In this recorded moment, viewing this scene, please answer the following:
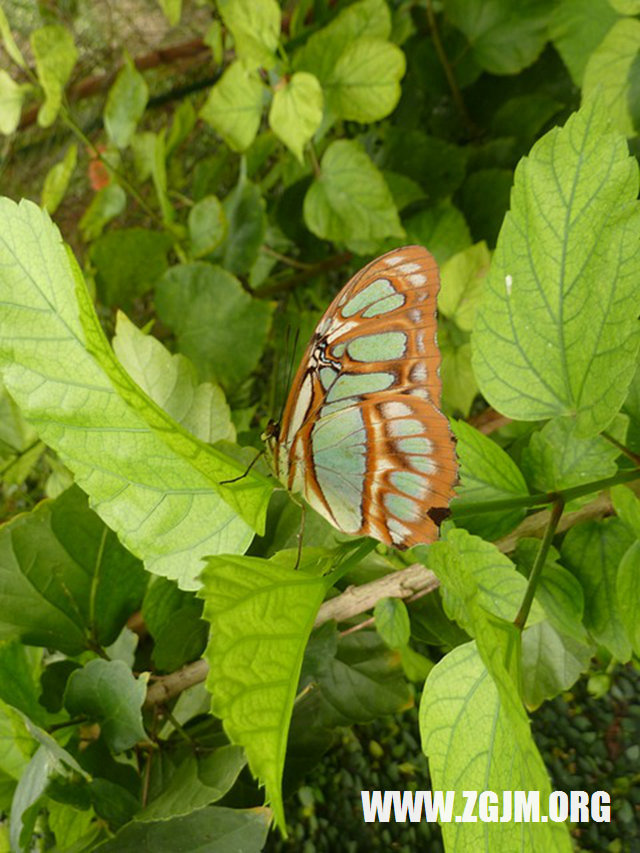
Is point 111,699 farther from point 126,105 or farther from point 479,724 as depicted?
point 126,105

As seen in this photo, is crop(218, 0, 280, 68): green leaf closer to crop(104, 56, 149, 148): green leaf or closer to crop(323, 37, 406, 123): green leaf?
crop(323, 37, 406, 123): green leaf

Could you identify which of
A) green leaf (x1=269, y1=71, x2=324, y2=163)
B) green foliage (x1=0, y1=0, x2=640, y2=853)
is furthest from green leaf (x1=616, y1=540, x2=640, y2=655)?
green leaf (x1=269, y1=71, x2=324, y2=163)

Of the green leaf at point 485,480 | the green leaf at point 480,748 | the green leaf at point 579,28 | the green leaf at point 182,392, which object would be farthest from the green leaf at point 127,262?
the green leaf at point 480,748

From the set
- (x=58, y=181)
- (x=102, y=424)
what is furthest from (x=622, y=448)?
(x=58, y=181)

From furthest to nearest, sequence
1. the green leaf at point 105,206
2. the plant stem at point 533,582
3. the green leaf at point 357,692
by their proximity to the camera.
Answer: the green leaf at point 105,206 → the green leaf at point 357,692 → the plant stem at point 533,582

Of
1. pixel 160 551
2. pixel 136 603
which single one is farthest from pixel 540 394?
pixel 136 603

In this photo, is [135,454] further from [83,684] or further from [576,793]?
[576,793]

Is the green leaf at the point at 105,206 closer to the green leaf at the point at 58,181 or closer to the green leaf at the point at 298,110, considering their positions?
the green leaf at the point at 58,181
